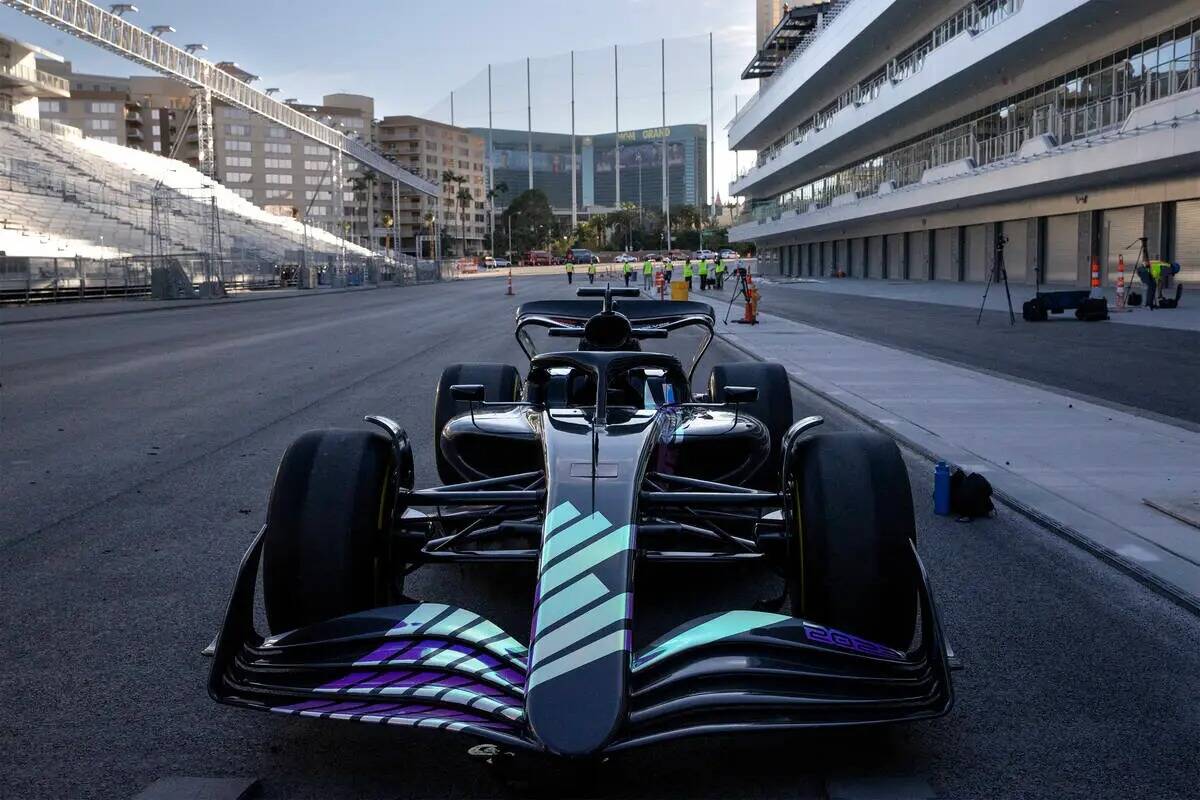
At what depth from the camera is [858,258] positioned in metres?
71.1

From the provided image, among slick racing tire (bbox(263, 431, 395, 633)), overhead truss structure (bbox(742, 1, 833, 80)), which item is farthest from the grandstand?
slick racing tire (bbox(263, 431, 395, 633))

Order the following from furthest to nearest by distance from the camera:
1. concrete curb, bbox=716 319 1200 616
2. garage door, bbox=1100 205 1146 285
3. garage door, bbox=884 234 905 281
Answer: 1. garage door, bbox=884 234 905 281
2. garage door, bbox=1100 205 1146 285
3. concrete curb, bbox=716 319 1200 616

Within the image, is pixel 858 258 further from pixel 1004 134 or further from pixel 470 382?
pixel 470 382

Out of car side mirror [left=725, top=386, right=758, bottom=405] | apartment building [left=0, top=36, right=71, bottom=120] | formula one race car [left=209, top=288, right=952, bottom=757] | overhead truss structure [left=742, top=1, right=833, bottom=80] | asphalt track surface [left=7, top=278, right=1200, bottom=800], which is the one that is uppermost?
overhead truss structure [left=742, top=1, right=833, bottom=80]

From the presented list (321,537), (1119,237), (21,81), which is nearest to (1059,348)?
(321,537)

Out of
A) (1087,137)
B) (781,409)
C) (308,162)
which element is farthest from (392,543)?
(308,162)

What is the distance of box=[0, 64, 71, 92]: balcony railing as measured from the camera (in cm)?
7788

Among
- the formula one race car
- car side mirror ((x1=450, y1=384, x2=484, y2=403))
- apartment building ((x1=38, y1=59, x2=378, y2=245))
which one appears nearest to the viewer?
the formula one race car

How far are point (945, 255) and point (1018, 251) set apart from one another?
30.1 ft

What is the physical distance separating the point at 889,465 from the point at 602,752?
1635mm

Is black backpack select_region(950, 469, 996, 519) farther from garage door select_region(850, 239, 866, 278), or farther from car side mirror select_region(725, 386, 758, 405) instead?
garage door select_region(850, 239, 866, 278)

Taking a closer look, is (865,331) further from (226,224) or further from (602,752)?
(226,224)

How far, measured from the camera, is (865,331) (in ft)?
77.6

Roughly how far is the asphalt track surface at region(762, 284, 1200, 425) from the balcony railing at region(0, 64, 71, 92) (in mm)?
66605
